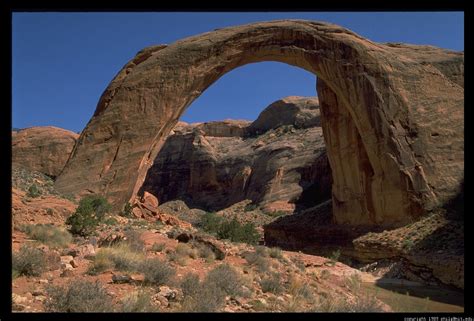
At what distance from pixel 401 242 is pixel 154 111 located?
11.1 meters

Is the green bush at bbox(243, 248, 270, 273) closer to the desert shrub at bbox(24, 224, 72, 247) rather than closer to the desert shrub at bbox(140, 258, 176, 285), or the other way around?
the desert shrub at bbox(140, 258, 176, 285)

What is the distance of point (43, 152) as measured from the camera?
2898 cm

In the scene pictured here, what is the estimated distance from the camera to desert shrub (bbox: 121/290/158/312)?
14.6 feet

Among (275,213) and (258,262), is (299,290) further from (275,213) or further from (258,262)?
(275,213)

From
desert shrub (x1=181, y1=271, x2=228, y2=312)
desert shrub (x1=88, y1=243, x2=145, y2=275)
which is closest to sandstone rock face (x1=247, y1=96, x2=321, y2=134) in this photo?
desert shrub (x1=88, y1=243, x2=145, y2=275)

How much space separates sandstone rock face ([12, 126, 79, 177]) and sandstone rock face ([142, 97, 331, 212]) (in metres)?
17.5

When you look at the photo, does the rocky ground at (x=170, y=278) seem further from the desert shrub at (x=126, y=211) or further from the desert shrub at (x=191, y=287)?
the desert shrub at (x=126, y=211)

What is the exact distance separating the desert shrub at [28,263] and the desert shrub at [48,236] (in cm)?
236

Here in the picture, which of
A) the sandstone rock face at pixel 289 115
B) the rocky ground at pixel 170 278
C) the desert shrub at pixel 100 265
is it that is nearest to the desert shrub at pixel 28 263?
the rocky ground at pixel 170 278

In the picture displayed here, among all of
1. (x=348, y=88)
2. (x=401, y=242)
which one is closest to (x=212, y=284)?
(x=401, y=242)

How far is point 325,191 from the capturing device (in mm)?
33656

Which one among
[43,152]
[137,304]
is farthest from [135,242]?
[43,152]

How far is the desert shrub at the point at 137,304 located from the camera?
4.45 metres
